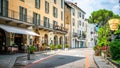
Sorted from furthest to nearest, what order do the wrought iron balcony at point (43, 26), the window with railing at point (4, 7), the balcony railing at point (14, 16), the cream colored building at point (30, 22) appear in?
the wrought iron balcony at point (43, 26) → the cream colored building at point (30, 22) → the balcony railing at point (14, 16) → the window with railing at point (4, 7)

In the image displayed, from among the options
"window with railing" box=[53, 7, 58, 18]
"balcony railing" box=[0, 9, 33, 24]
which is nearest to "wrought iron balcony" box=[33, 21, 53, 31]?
"balcony railing" box=[0, 9, 33, 24]

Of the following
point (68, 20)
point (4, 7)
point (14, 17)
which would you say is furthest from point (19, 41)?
point (68, 20)

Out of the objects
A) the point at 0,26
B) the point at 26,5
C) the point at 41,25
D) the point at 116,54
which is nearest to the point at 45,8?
the point at 41,25

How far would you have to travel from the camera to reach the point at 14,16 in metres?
35.6

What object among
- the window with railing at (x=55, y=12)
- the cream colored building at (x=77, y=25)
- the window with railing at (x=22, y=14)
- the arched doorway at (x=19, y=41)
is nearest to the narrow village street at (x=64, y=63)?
the arched doorway at (x=19, y=41)

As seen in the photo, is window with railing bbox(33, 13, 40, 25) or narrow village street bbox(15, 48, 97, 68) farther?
window with railing bbox(33, 13, 40, 25)

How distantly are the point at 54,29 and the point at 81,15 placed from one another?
36063 millimetres

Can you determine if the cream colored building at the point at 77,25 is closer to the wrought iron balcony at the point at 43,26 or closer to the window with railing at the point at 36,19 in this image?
the wrought iron balcony at the point at 43,26

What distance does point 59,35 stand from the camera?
62531mm

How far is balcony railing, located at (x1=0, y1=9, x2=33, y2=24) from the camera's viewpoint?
107 ft

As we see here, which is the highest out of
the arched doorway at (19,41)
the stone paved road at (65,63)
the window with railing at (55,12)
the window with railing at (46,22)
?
the window with railing at (55,12)

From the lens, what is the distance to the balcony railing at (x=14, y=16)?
32481 millimetres

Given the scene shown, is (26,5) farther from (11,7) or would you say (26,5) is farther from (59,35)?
(59,35)

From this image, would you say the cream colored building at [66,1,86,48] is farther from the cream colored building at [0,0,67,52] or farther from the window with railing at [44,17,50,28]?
the window with railing at [44,17,50,28]
